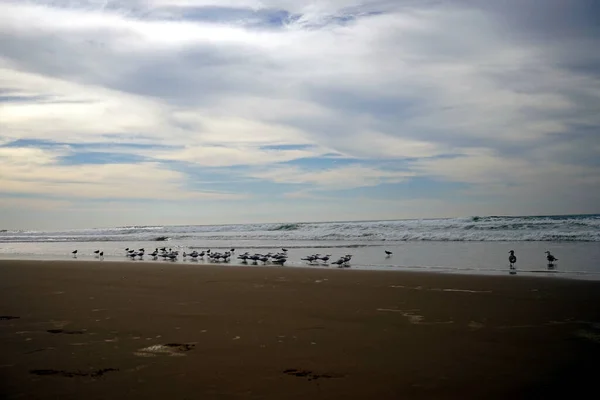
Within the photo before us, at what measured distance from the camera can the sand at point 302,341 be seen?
15.4 ft

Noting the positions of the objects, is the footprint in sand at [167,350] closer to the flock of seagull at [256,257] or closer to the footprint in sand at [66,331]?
the footprint in sand at [66,331]

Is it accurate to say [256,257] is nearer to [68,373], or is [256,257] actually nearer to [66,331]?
[66,331]

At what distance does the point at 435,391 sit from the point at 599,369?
1877 mm

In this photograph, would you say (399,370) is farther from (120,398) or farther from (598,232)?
(598,232)

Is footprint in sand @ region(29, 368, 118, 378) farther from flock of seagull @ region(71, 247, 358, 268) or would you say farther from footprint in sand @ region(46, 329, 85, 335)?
flock of seagull @ region(71, 247, 358, 268)

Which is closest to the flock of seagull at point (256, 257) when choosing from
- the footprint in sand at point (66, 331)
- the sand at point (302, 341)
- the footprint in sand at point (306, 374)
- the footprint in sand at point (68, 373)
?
the sand at point (302, 341)

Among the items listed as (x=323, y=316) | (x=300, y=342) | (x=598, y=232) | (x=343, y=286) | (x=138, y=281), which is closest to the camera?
(x=300, y=342)

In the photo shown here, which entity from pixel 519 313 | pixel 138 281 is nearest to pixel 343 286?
pixel 519 313

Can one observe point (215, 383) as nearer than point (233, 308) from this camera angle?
Yes

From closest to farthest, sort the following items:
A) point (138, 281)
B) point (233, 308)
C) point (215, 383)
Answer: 1. point (215, 383)
2. point (233, 308)
3. point (138, 281)

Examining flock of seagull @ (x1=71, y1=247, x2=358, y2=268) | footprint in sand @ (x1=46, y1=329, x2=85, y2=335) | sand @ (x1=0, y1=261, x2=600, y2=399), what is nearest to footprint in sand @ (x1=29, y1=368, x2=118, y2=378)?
sand @ (x1=0, y1=261, x2=600, y2=399)

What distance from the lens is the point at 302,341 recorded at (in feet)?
20.9

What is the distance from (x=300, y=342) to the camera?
6.32 meters

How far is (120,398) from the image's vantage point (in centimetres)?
436
